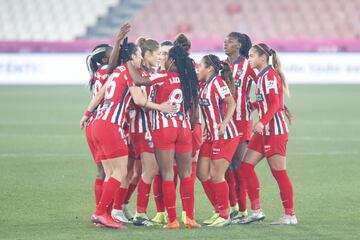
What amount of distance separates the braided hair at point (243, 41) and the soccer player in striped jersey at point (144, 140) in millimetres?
954

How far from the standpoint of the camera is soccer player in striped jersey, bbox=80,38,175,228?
927 centimetres

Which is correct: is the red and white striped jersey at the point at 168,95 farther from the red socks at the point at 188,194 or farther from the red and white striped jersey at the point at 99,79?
the red and white striped jersey at the point at 99,79

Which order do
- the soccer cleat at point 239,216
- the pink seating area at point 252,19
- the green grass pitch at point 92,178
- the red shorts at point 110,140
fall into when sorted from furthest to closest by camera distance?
the pink seating area at point 252,19 → the soccer cleat at point 239,216 → the red shorts at point 110,140 → the green grass pitch at point 92,178

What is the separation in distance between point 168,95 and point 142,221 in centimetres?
136

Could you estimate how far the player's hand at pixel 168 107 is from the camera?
30.4 feet

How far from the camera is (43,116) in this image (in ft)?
74.2

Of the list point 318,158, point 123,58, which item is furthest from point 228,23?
point 123,58

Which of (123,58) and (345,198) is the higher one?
(123,58)

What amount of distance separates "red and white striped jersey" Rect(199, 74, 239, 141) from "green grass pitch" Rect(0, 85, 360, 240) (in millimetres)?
991

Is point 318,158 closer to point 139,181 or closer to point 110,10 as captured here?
point 139,181

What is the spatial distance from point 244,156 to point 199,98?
0.87 m

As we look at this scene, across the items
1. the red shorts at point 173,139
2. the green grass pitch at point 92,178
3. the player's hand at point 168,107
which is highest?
the player's hand at point 168,107

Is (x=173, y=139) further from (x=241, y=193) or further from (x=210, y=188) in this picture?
(x=241, y=193)

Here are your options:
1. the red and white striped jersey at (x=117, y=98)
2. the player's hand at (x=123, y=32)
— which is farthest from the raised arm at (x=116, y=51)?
the red and white striped jersey at (x=117, y=98)
